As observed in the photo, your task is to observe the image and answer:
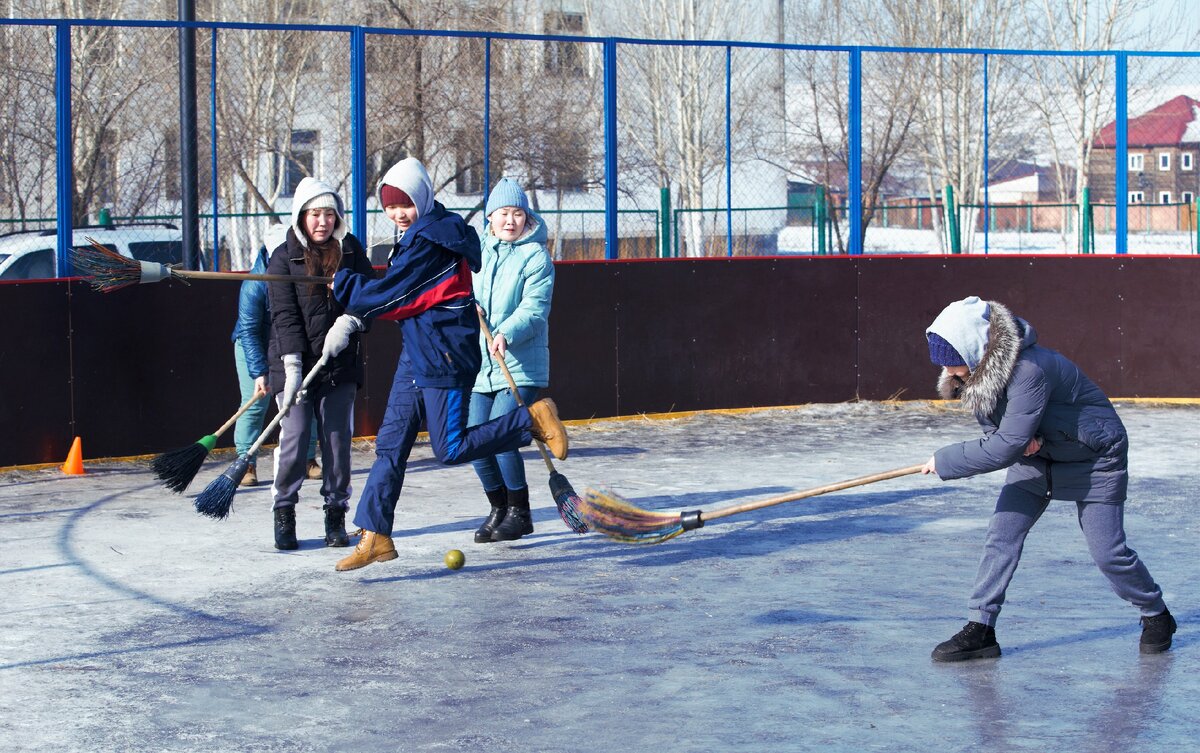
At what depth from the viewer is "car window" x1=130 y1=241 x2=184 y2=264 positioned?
54.9ft

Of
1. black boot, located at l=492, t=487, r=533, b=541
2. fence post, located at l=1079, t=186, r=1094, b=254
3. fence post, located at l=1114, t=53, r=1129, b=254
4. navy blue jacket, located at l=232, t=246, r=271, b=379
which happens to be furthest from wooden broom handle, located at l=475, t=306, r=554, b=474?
fence post, located at l=1079, t=186, r=1094, b=254

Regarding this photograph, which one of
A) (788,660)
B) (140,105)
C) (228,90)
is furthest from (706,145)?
(788,660)

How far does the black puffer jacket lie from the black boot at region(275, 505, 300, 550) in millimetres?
629

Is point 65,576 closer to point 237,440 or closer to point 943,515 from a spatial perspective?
point 237,440

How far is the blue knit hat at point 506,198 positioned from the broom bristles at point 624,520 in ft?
5.43

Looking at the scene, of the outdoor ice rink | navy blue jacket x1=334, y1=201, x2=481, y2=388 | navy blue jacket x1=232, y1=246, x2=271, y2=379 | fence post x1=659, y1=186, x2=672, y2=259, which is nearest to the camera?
the outdoor ice rink

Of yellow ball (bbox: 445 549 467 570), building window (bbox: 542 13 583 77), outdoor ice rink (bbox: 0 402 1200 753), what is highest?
building window (bbox: 542 13 583 77)

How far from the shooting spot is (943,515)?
28.1 ft

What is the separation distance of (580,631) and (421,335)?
4.89ft

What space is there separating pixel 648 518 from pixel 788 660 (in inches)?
41.5

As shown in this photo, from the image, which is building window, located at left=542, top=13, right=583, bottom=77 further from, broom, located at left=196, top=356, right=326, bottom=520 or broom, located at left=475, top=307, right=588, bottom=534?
broom, located at left=196, top=356, right=326, bottom=520

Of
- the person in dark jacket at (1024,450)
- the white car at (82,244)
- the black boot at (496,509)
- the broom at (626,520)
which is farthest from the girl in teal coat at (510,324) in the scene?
the white car at (82,244)

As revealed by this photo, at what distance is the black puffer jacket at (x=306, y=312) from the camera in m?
7.30

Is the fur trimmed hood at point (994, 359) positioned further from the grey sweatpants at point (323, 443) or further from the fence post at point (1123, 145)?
the fence post at point (1123, 145)
